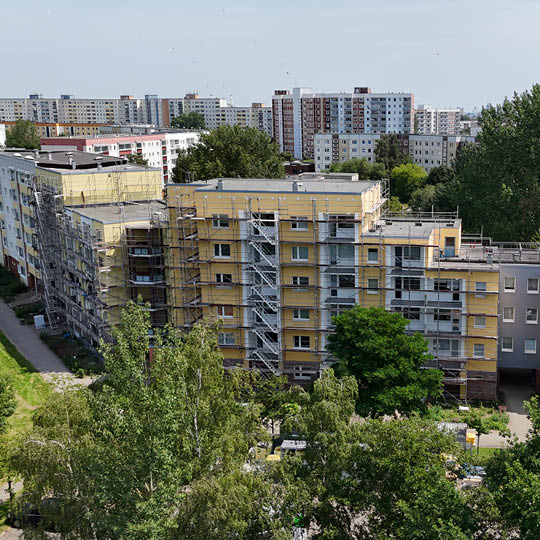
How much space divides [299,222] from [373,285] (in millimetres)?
A: 4691

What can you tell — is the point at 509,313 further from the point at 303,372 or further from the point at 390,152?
the point at 390,152

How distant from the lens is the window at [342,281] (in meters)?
35.2

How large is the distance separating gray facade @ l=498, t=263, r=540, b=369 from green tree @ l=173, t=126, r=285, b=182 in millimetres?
27982

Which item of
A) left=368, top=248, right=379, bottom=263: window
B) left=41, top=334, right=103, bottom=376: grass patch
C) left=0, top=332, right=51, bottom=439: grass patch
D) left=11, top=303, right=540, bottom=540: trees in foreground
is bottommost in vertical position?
left=0, top=332, right=51, bottom=439: grass patch

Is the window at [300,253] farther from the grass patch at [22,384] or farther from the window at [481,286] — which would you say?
the grass patch at [22,384]

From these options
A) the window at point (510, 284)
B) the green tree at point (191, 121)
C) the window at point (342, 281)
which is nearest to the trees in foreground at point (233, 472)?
the window at point (342, 281)

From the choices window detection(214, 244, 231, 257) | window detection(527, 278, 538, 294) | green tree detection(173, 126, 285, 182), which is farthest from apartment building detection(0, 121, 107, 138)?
window detection(527, 278, 538, 294)

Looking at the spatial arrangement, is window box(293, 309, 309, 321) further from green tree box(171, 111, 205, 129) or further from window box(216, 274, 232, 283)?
green tree box(171, 111, 205, 129)

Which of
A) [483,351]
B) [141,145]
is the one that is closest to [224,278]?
[483,351]

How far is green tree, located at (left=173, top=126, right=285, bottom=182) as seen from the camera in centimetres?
5822

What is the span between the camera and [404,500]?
58.6 feet

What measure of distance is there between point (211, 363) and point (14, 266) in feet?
144

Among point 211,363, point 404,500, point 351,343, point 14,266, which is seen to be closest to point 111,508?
point 211,363

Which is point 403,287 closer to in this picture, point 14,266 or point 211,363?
point 211,363
